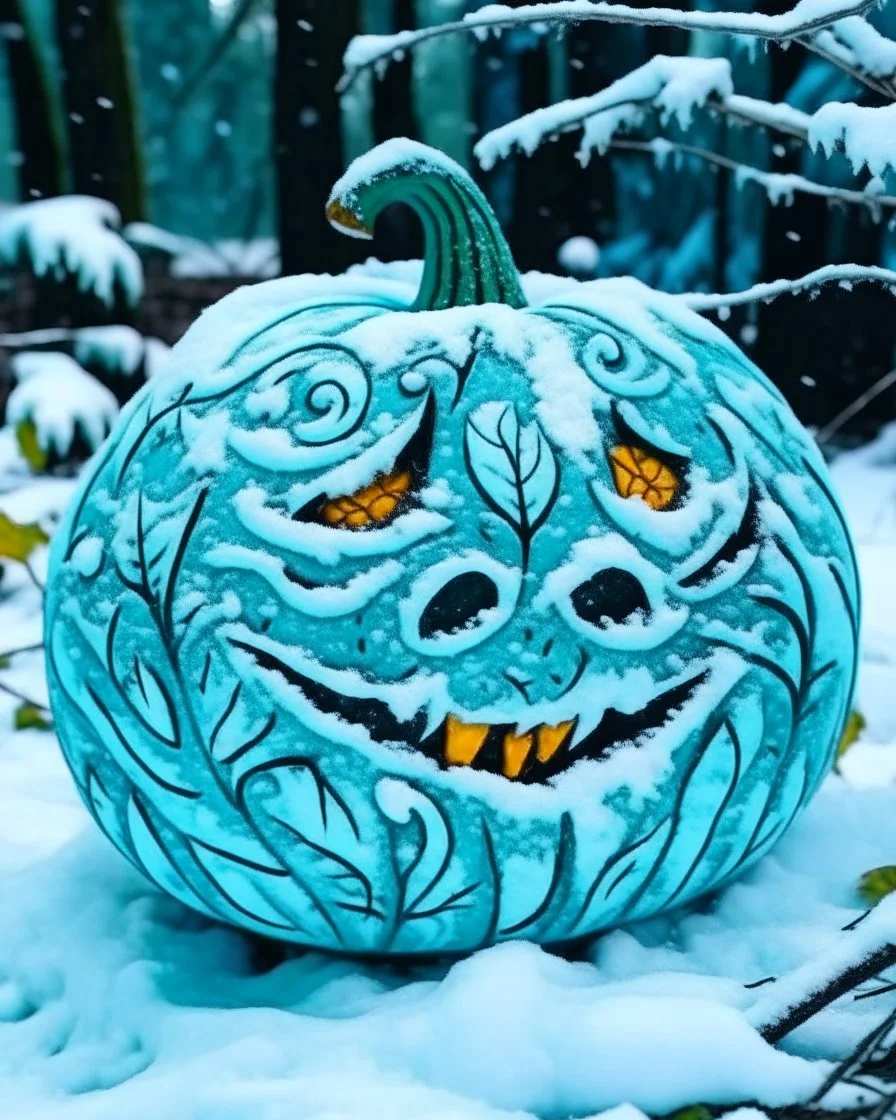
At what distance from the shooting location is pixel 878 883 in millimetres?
1974

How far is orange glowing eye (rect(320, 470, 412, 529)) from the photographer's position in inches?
68.5

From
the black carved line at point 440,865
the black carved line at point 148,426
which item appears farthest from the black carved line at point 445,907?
the black carved line at point 148,426

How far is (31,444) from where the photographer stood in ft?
14.1

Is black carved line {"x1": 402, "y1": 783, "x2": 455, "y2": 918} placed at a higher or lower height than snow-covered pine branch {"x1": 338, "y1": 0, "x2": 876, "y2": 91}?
lower

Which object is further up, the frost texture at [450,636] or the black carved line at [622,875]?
the frost texture at [450,636]

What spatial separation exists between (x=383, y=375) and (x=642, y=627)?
51 cm

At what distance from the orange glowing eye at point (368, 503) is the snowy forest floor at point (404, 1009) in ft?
2.02

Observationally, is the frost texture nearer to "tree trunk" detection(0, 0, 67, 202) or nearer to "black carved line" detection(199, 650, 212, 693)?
"black carved line" detection(199, 650, 212, 693)

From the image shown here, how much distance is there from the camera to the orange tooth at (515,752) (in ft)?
5.55

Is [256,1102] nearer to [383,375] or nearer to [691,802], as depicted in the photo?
[691,802]

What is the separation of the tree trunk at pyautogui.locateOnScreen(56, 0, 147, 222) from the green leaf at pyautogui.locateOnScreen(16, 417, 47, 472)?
2.83 meters

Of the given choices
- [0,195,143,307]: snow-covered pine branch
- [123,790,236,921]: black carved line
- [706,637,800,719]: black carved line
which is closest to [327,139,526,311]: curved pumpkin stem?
[706,637,800,719]: black carved line

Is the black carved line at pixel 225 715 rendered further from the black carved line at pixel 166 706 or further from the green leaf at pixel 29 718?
the green leaf at pixel 29 718

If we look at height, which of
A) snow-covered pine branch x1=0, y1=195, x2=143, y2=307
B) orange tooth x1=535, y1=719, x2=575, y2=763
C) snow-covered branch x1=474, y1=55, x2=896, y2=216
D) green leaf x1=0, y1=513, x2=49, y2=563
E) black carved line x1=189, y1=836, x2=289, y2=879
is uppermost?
snow-covered branch x1=474, y1=55, x2=896, y2=216
